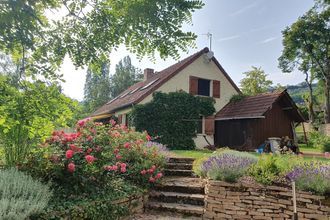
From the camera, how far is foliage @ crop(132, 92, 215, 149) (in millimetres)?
15180

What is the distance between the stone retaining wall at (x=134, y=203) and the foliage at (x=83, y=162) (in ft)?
1.49

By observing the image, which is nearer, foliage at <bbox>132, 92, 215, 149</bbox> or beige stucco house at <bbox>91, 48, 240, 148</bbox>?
foliage at <bbox>132, 92, 215, 149</bbox>

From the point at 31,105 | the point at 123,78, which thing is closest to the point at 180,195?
the point at 31,105

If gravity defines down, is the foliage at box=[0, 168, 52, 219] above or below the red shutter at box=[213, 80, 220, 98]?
below

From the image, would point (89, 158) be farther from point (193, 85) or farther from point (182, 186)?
point (193, 85)

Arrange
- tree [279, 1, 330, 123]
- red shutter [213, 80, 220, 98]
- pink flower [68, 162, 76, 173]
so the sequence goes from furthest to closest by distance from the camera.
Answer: tree [279, 1, 330, 123], red shutter [213, 80, 220, 98], pink flower [68, 162, 76, 173]

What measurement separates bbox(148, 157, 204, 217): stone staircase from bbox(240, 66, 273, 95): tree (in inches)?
1042

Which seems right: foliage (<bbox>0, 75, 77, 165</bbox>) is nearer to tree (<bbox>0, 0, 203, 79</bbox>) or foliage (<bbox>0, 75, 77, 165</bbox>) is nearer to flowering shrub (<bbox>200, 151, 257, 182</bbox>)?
tree (<bbox>0, 0, 203, 79</bbox>)

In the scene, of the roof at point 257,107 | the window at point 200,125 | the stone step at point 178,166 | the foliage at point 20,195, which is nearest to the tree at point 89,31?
the foliage at point 20,195

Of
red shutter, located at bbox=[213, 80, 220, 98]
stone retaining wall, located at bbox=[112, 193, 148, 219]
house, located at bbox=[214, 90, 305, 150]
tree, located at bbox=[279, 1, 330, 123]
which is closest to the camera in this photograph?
stone retaining wall, located at bbox=[112, 193, 148, 219]

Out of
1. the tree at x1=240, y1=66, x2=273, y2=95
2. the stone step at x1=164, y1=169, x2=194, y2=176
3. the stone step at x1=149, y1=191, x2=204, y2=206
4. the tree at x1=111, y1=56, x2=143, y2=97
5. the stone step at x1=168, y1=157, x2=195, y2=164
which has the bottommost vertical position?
the stone step at x1=149, y1=191, x2=204, y2=206

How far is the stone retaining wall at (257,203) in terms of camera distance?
506 centimetres

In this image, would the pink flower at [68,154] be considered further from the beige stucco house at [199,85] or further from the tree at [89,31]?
the beige stucco house at [199,85]

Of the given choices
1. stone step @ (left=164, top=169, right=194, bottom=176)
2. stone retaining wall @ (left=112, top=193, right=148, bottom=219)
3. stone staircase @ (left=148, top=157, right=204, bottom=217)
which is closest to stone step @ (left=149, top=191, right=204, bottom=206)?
stone staircase @ (left=148, top=157, right=204, bottom=217)
